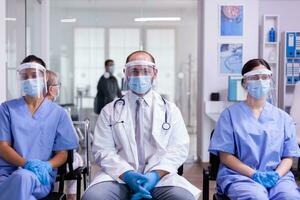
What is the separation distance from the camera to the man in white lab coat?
2.03 m

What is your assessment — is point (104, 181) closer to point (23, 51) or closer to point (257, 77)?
point (257, 77)

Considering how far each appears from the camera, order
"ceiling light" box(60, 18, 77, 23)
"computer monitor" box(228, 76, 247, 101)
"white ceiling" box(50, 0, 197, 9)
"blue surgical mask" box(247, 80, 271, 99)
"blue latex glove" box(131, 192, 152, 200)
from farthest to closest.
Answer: "white ceiling" box(50, 0, 197, 9)
"ceiling light" box(60, 18, 77, 23)
"computer monitor" box(228, 76, 247, 101)
"blue surgical mask" box(247, 80, 271, 99)
"blue latex glove" box(131, 192, 152, 200)

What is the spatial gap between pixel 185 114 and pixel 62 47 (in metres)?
2.29

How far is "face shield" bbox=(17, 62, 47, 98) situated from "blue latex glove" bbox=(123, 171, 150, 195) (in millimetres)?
759

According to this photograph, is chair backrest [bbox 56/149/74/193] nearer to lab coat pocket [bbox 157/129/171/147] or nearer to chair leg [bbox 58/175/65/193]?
chair leg [bbox 58/175/65/193]

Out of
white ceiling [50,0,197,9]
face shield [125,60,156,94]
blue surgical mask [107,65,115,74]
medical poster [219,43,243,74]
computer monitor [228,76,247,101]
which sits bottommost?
computer monitor [228,76,247,101]

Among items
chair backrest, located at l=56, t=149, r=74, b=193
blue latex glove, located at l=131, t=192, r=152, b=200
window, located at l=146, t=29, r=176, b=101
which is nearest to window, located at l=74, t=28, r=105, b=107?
window, located at l=146, t=29, r=176, b=101

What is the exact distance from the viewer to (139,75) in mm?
2281

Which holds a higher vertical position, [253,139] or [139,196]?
[253,139]

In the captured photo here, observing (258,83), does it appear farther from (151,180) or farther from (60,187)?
(60,187)

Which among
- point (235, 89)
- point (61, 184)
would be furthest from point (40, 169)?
point (235, 89)

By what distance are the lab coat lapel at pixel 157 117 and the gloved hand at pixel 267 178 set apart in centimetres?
55

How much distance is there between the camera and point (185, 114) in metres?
6.43

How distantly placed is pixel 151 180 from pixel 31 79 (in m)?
0.93
